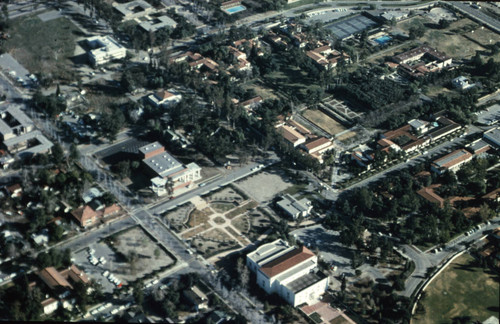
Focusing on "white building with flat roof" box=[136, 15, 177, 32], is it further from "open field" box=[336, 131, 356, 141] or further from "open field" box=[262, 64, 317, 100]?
"open field" box=[336, 131, 356, 141]

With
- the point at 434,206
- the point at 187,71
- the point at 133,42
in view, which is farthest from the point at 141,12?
the point at 434,206

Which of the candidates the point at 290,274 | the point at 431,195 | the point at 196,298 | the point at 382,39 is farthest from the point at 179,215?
the point at 382,39

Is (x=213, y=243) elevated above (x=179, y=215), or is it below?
below

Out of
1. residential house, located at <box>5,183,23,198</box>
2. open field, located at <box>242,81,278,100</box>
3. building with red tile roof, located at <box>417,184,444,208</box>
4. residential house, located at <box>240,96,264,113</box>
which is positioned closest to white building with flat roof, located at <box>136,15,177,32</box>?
open field, located at <box>242,81,278,100</box>

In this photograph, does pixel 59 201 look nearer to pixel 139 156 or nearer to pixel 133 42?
pixel 139 156

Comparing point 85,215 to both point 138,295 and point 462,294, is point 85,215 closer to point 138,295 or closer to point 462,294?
point 138,295

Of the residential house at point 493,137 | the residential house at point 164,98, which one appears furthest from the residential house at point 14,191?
the residential house at point 493,137
